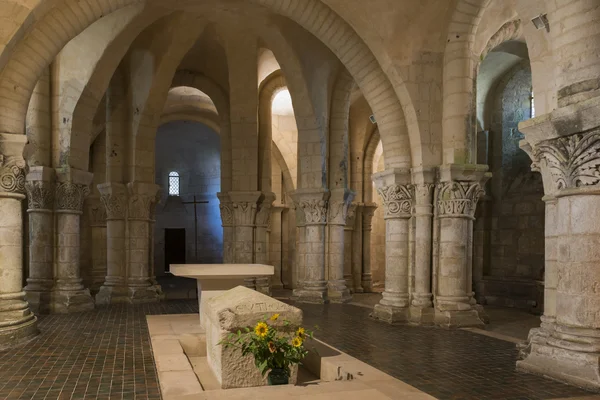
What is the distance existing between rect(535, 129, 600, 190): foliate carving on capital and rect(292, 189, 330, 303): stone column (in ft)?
24.6

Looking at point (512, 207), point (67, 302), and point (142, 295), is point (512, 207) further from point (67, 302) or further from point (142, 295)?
point (67, 302)

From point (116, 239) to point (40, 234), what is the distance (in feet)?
8.04

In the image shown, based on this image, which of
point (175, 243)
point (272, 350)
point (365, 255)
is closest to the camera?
point (272, 350)

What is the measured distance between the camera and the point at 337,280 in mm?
13422

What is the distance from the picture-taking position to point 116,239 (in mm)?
13211

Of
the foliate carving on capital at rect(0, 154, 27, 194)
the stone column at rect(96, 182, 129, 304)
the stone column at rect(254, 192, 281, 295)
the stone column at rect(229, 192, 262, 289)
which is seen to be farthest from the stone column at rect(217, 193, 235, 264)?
the foliate carving on capital at rect(0, 154, 27, 194)

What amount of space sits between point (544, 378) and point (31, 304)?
9410 mm

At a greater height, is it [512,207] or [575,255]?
[512,207]

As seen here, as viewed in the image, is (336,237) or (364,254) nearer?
(336,237)

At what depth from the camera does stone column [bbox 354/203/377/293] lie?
56.4ft

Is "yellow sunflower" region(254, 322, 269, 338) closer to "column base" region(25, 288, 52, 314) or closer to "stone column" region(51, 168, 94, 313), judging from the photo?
"stone column" region(51, 168, 94, 313)

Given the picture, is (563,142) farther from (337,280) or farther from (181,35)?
(181,35)

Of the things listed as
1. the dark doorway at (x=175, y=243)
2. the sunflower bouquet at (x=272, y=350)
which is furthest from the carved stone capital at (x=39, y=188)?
the dark doorway at (x=175, y=243)

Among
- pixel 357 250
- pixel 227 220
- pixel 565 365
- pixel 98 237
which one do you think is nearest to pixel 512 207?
pixel 357 250
